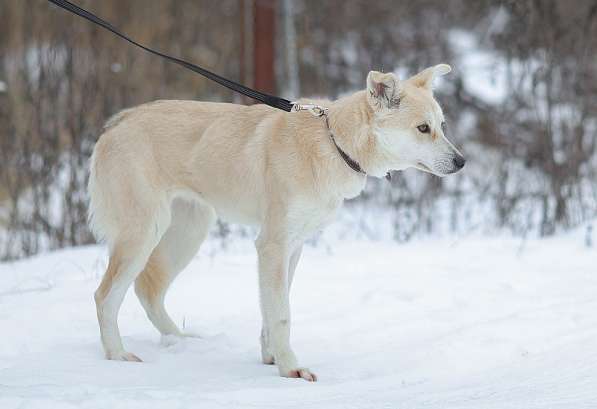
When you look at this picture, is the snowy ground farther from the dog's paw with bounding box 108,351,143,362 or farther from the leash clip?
the leash clip

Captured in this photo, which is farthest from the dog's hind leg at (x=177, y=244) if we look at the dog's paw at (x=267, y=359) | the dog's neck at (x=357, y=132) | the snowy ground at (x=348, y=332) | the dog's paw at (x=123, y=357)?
the dog's neck at (x=357, y=132)

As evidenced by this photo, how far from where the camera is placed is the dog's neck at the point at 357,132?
411 centimetres

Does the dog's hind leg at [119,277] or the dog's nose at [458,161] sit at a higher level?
the dog's nose at [458,161]

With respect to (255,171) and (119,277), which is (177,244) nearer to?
(119,277)

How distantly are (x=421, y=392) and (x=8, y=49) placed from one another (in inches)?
314

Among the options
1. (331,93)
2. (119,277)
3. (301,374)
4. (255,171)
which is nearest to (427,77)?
(255,171)

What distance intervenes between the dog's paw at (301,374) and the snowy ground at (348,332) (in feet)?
0.24

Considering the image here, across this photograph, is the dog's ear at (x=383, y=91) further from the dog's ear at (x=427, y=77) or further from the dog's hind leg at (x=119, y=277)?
the dog's hind leg at (x=119, y=277)

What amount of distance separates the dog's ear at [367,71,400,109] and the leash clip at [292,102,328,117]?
10.5 inches

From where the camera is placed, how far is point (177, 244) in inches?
190

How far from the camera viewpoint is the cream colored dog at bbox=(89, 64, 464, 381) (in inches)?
160

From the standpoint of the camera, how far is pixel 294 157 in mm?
4129

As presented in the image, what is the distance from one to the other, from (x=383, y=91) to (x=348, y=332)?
4.48ft

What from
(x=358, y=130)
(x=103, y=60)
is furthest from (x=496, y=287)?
(x=103, y=60)
